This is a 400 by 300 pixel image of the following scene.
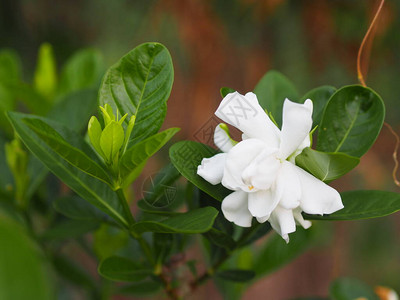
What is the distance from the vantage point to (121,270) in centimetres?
65

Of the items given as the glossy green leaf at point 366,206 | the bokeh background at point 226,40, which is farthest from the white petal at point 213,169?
the bokeh background at point 226,40

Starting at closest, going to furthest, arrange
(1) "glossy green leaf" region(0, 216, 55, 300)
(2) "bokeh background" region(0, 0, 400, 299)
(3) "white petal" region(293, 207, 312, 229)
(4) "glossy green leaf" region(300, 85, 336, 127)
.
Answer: (1) "glossy green leaf" region(0, 216, 55, 300) < (3) "white petal" region(293, 207, 312, 229) < (4) "glossy green leaf" region(300, 85, 336, 127) < (2) "bokeh background" region(0, 0, 400, 299)

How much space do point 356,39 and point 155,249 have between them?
4.79ft

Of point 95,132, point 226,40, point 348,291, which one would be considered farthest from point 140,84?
point 226,40

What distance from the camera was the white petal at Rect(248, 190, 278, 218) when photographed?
0.51 metres

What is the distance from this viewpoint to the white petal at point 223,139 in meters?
0.55

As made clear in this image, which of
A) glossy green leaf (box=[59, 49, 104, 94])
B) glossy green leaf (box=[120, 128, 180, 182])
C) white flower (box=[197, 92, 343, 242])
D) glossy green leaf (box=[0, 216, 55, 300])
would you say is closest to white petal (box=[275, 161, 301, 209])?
white flower (box=[197, 92, 343, 242])

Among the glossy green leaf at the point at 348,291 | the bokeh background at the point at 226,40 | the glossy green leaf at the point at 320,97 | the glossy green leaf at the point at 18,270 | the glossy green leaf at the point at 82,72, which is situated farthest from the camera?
the bokeh background at the point at 226,40

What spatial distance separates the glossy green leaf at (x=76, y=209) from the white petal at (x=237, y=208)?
261 mm

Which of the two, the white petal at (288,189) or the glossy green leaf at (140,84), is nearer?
the white petal at (288,189)

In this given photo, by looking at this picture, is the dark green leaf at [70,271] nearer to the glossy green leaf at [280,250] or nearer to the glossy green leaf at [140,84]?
the glossy green leaf at [280,250]

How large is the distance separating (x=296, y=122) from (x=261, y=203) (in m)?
0.09

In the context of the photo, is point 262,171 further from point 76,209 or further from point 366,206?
point 76,209

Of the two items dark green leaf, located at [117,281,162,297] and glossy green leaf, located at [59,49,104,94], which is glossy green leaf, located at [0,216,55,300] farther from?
glossy green leaf, located at [59,49,104,94]
